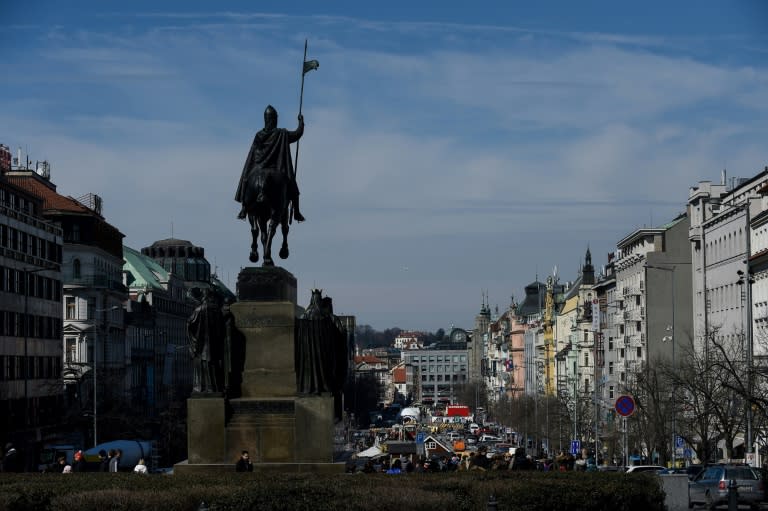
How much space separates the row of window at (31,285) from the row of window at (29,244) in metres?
1.36

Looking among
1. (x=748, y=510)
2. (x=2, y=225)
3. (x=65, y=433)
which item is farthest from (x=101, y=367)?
(x=748, y=510)

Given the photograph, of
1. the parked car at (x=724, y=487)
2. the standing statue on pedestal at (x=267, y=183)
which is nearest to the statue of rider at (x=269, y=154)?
the standing statue on pedestal at (x=267, y=183)

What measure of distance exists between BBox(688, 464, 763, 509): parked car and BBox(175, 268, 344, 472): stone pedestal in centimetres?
2073

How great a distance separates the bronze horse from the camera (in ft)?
88.6

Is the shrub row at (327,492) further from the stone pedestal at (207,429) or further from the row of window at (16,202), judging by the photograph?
the row of window at (16,202)

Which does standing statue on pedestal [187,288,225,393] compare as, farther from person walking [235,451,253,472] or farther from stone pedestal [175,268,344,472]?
person walking [235,451,253,472]

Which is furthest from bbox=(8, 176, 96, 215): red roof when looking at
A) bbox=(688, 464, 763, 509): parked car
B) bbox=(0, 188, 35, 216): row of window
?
bbox=(688, 464, 763, 509): parked car

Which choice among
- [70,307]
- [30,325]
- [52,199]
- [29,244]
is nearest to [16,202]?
[29,244]

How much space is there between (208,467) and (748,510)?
22562mm

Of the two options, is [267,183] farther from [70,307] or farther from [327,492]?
[70,307]

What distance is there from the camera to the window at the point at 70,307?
131250mm

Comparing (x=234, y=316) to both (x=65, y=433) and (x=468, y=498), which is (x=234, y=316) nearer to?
(x=468, y=498)

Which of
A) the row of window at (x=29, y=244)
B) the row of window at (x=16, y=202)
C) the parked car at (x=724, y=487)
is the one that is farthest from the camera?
the row of window at (x=16, y=202)

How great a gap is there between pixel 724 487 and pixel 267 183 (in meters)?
22.4
